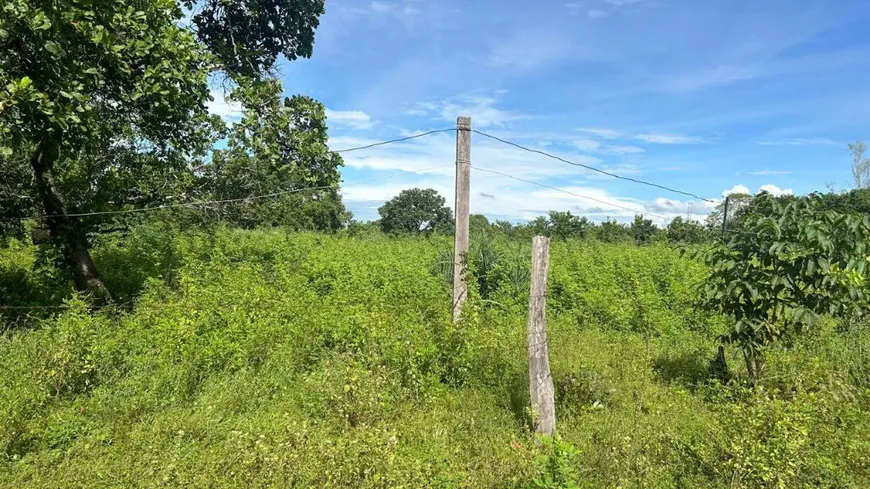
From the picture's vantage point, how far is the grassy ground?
3459mm

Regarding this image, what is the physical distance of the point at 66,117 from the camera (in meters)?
4.68

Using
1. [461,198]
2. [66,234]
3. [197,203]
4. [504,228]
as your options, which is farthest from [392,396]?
[504,228]

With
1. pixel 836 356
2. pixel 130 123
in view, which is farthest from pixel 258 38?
pixel 836 356

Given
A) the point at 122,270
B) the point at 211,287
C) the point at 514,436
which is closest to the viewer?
the point at 514,436

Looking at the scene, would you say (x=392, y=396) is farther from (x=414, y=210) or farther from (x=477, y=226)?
(x=414, y=210)

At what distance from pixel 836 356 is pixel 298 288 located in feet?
24.3

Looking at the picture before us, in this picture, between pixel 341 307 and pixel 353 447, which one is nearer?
pixel 353 447

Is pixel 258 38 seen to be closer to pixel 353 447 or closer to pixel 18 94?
pixel 18 94

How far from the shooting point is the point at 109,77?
19.2 feet

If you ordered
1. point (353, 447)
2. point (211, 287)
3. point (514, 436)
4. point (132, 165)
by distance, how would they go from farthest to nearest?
point (132, 165)
point (211, 287)
point (514, 436)
point (353, 447)

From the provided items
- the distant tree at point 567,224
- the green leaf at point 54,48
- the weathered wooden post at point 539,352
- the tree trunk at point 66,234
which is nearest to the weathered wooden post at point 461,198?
the weathered wooden post at point 539,352

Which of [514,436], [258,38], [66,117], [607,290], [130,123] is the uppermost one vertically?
[258,38]

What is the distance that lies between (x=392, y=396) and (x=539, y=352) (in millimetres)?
1470

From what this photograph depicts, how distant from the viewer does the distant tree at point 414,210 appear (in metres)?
52.8
